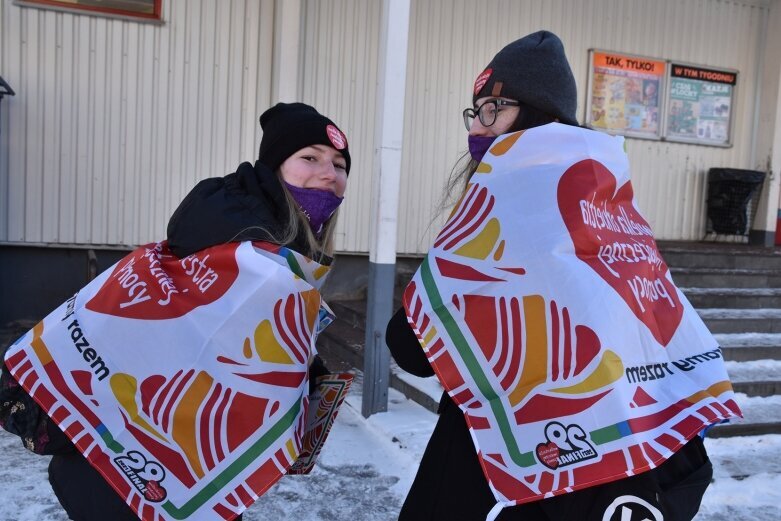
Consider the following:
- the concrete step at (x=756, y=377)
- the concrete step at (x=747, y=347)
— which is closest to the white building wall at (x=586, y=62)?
the concrete step at (x=747, y=347)

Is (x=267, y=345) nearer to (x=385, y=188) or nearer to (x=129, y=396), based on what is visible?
(x=129, y=396)

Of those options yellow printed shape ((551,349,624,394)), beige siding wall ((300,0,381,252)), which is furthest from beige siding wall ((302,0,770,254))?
yellow printed shape ((551,349,624,394))

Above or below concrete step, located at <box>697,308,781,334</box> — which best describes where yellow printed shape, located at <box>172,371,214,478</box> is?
above

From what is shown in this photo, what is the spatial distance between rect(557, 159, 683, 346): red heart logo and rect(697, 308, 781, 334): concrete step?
15.7 ft

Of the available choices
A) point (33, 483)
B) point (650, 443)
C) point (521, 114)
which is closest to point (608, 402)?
point (650, 443)

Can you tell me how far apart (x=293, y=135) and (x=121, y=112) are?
531 cm

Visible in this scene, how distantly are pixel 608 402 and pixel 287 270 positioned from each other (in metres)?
0.77

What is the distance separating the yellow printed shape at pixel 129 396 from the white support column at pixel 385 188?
3192mm

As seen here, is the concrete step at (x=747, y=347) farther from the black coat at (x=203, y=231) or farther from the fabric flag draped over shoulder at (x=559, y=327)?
the black coat at (x=203, y=231)

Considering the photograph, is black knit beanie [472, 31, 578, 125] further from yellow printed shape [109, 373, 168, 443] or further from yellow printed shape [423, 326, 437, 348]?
yellow printed shape [109, 373, 168, 443]

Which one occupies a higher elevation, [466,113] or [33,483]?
[466,113]

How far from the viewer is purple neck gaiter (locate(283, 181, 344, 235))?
1858 millimetres

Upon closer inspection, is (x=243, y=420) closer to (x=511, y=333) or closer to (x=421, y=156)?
(x=511, y=333)

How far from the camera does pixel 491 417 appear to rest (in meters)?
1.38
